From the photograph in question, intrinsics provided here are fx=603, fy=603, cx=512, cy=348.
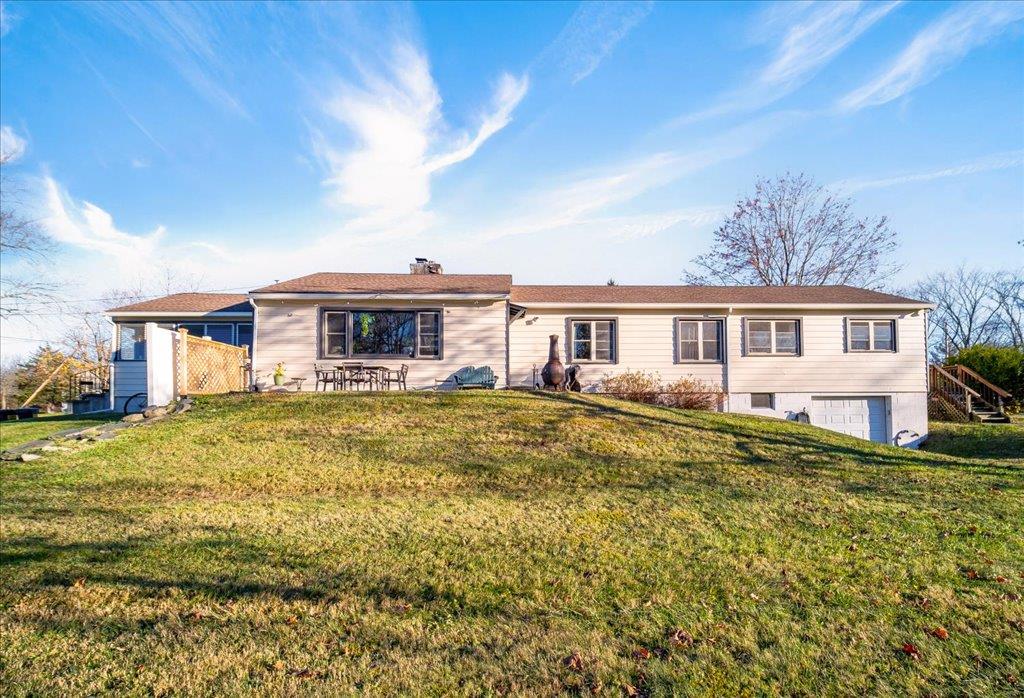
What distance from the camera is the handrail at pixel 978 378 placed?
1855cm

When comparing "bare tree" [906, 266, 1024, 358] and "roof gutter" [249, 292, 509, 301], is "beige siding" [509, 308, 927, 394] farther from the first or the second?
"bare tree" [906, 266, 1024, 358]

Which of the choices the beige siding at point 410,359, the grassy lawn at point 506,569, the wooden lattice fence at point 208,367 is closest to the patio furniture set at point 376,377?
the beige siding at point 410,359

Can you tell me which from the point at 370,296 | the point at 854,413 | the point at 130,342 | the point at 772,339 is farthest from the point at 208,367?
the point at 854,413

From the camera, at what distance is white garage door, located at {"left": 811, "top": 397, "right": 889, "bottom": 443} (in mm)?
16844

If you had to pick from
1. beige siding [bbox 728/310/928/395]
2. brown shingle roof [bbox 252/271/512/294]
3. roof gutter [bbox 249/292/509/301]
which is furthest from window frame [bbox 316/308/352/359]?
beige siding [bbox 728/310/928/395]

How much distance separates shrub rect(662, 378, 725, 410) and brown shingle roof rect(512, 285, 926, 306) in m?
2.22

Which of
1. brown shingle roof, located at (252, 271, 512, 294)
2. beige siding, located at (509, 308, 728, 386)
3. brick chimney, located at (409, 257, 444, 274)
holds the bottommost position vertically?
beige siding, located at (509, 308, 728, 386)

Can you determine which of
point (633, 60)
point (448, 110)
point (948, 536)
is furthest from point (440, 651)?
point (448, 110)

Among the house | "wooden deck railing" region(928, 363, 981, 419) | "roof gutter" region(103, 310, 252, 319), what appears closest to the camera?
the house

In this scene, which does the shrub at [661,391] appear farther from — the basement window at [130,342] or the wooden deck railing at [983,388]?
the basement window at [130,342]

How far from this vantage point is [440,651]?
336cm

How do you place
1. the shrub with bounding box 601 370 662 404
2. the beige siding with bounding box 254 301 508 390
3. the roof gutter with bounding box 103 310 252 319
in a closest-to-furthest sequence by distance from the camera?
the beige siding with bounding box 254 301 508 390, the shrub with bounding box 601 370 662 404, the roof gutter with bounding box 103 310 252 319

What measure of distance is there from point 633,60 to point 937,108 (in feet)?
19.8

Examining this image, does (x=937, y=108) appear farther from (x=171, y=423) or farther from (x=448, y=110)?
(x=171, y=423)
